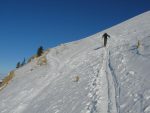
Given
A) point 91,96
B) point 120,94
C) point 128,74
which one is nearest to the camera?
point 120,94

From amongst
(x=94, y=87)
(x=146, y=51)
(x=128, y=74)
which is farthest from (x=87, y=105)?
(x=146, y=51)

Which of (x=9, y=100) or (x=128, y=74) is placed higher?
(x=9, y=100)

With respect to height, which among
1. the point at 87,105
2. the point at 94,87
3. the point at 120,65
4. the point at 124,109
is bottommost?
the point at 124,109

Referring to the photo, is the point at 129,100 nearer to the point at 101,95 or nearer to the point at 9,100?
the point at 101,95

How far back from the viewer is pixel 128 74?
671 inches

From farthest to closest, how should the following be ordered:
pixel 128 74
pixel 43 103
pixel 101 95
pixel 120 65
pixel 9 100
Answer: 1. pixel 9 100
2. pixel 120 65
3. pixel 43 103
4. pixel 128 74
5. pixel 101 95

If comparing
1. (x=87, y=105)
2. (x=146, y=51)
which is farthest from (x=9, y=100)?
(x=146, y=51)

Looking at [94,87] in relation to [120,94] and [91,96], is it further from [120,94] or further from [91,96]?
[120,94]

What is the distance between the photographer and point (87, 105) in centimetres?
1427

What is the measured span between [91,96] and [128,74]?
10.9 ft

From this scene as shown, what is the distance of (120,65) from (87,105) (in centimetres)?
758

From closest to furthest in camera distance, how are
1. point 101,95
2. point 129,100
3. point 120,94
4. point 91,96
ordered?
1. point 129,100
2. point 120,94
3. point 101,95
4. point 91,96

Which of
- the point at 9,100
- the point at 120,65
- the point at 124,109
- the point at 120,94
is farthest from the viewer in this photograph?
the point at 9,100

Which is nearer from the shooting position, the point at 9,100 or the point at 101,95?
the point at 101,95
